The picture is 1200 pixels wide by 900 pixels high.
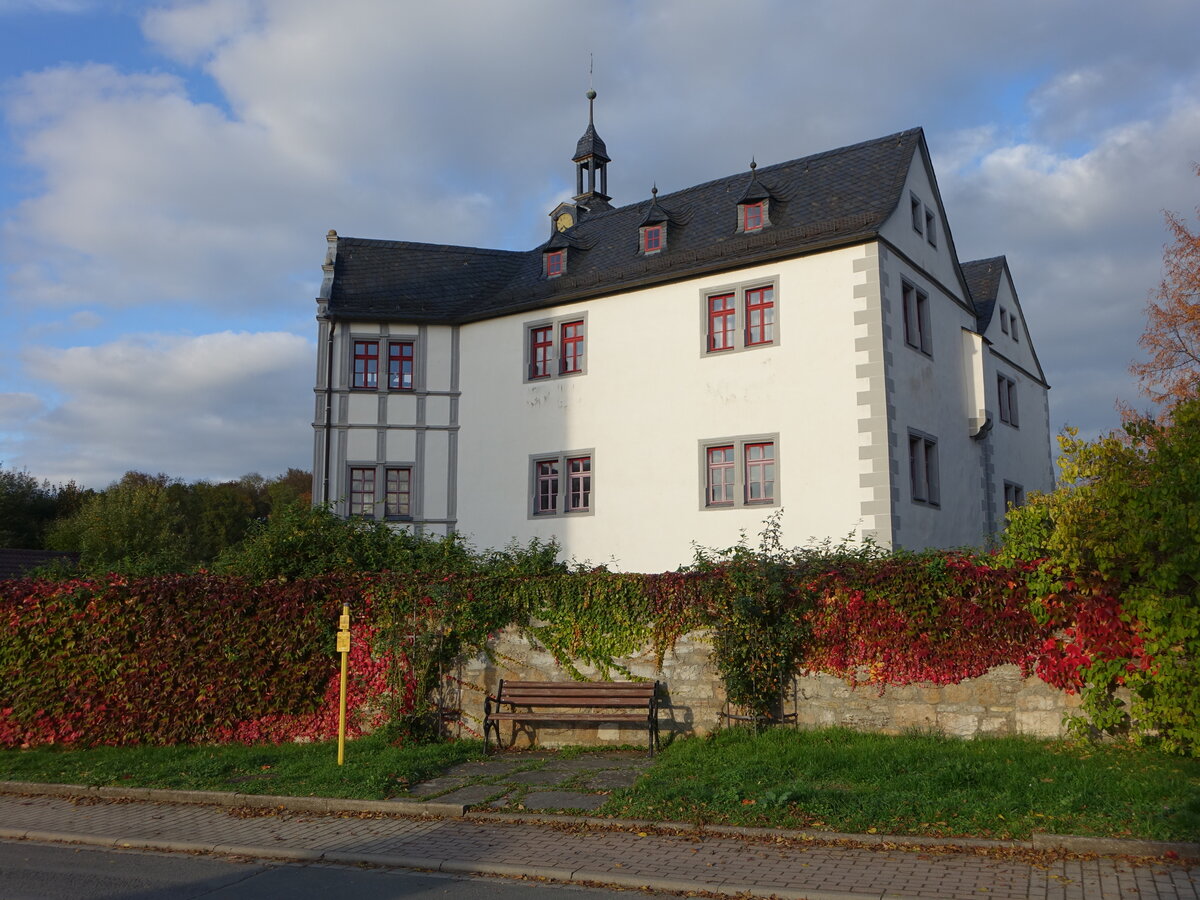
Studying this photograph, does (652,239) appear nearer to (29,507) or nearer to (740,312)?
(740,312)

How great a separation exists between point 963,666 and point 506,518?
1394 cm

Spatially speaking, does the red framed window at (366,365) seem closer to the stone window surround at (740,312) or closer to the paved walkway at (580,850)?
the stone window surround at (740,312)

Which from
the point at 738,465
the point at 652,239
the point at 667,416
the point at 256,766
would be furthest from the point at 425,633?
the point at 652,239

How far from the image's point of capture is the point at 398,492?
2439 centimetres

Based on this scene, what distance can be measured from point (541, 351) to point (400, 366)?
11.8 ft

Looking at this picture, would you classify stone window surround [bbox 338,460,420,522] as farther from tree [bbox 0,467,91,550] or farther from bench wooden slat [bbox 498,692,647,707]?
tree [bbox 0,467,91,550]

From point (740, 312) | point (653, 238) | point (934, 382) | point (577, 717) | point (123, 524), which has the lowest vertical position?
point (577, 717)

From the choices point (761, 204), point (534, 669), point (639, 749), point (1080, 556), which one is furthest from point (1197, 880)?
point (761, 204)

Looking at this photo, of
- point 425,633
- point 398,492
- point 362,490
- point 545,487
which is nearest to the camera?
point 425,633

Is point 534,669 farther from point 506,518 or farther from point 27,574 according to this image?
point 506,518

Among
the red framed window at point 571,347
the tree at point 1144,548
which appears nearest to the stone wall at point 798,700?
the tree at point 1144,548

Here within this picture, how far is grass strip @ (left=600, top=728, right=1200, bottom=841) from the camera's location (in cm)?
770

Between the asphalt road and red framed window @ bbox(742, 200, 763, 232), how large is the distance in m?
16.8

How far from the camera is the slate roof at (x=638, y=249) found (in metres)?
20.7
